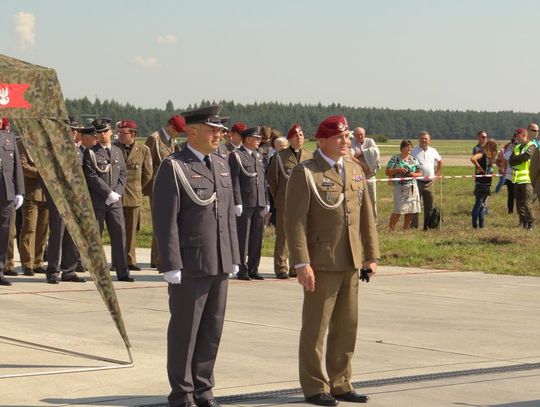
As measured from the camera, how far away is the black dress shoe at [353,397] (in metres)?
8.14

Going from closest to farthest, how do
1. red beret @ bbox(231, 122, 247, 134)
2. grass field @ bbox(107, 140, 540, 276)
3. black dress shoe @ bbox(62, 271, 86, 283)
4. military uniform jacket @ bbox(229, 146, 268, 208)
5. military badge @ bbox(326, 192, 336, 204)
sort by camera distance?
1. military badge @ bbox(326, 192, 336, 204)
2. black dress shoe @ bbox(62, 271, 86, 283)
3. military uniform jacket @ bbox(229, 146, 268, 208)
4. red beret @ bbox(231, 122, 247, 134)
5. grass field @ bbox(107, 140, 540, 276)

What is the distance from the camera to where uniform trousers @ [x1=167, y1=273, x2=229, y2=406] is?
25.5 feet

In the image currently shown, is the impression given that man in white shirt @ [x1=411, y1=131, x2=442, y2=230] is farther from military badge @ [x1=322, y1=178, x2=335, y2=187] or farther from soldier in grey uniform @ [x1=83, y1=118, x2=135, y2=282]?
military badge @ [x1=322, y1=178, x2=335, y2=187]

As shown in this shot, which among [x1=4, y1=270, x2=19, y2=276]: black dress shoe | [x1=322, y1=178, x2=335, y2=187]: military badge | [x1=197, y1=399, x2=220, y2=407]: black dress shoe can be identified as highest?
[x1=322, y1=178, x2=335, y2=187]: military badge

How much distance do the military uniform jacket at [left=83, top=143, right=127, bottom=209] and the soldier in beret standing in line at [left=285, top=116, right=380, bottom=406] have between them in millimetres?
7222

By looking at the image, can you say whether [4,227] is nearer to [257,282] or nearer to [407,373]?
[257,282]

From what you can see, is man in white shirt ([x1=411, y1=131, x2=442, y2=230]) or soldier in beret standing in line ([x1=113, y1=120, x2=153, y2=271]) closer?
soldier in beret standing in line ([x1=113, y1=120, x2=153, y2=271])

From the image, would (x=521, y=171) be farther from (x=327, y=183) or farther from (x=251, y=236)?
(x=327, y=183)

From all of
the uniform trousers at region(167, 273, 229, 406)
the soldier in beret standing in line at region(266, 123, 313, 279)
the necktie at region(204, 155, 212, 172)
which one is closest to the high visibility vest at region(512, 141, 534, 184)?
the soldier in beret standing in line at region(266, 123, 313, 279)

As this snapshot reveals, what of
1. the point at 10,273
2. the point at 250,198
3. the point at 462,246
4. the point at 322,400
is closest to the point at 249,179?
the point at 250,198

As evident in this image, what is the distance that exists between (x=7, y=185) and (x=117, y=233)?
157 centimetres

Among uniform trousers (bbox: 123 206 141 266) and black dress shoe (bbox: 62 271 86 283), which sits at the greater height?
uniform trousers (bbox: 123 206 141 266)

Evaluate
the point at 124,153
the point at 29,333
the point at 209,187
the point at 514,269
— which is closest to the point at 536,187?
the point at 514,269

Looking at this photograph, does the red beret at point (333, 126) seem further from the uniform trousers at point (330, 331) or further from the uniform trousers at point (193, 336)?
the uniform trousers at point (193, 336)
